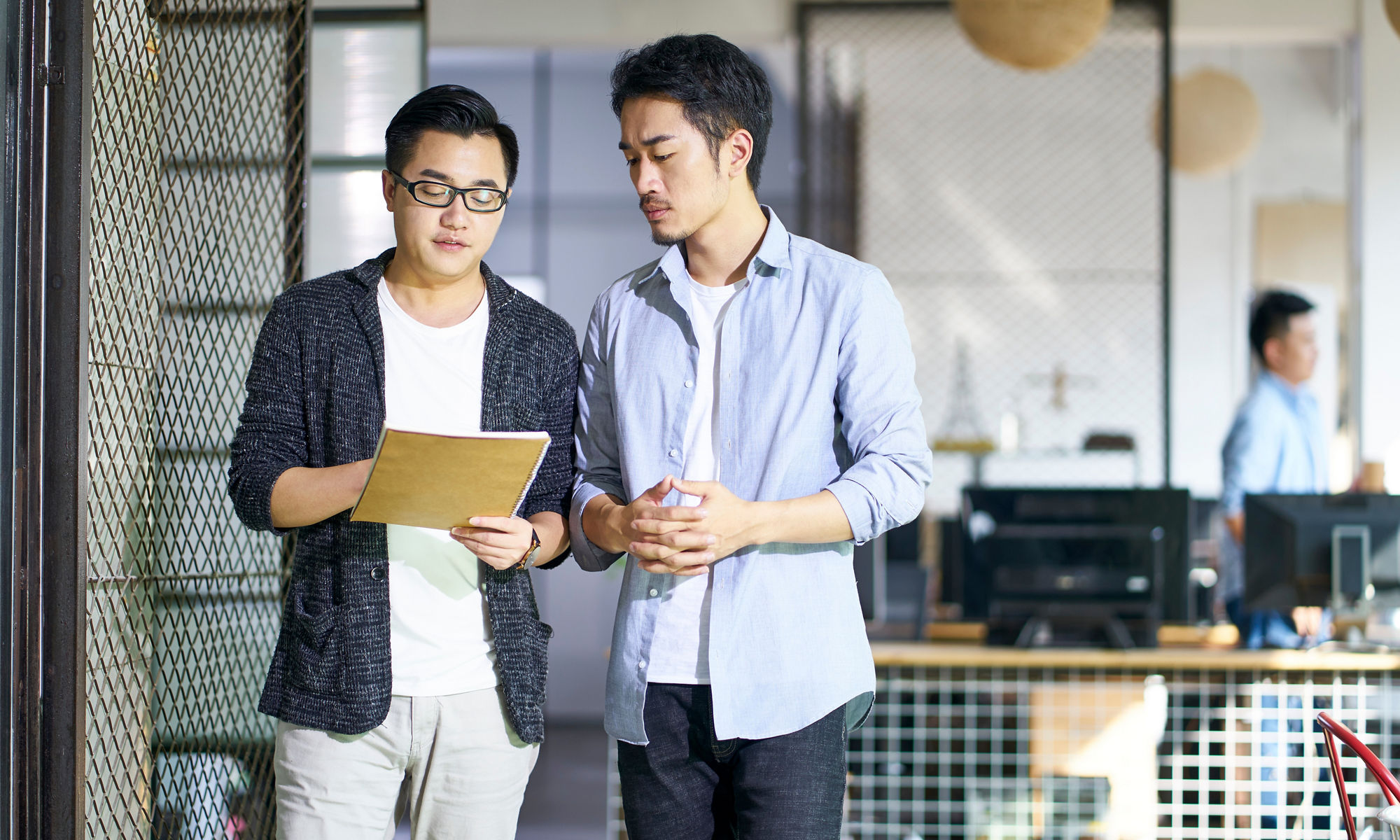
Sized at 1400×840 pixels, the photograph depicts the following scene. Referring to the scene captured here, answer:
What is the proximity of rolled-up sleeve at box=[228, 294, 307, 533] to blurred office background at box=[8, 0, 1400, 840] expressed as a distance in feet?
0.84

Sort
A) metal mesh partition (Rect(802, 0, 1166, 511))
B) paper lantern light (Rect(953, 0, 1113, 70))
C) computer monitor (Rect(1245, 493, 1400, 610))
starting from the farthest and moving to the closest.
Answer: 1. metal mesh partition (Rect(802, 0, 1166, 511))
2. paper lantern light (Rect(953, 0, 1113, 70))
3. computer monitor (Rect(1245, 493, 1400, 610))

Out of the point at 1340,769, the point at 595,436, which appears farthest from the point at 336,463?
the point at 1340,769

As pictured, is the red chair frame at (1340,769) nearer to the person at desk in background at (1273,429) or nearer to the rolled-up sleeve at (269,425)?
the rolled-up sleeve at (269,425)

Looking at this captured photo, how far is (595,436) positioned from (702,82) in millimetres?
471

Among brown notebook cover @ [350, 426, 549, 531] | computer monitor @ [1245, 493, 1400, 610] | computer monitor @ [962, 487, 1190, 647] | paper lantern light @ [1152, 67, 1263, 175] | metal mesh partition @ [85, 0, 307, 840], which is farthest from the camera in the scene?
paper lantern light @ [1152, 67, 1263, 175]

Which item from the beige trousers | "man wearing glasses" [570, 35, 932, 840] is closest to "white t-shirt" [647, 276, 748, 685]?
"man wearing glasses" [570, 35, 932, 840]

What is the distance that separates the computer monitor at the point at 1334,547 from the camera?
306cm

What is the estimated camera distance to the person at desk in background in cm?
386

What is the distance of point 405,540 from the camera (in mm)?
1509

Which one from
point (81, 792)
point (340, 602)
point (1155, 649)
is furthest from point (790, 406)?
point (1155, 649)

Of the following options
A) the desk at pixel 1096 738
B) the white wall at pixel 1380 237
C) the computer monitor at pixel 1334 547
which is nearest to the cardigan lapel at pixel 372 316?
the desk at pixel 1096 738

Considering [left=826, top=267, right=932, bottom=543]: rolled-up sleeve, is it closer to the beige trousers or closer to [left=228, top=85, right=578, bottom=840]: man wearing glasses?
[left=228, top=85, right=578, bottom=840]: man wearing glasses

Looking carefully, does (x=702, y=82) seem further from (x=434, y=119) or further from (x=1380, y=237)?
(x=1380, y=237)

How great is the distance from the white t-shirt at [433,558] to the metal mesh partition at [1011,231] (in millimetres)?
5218
